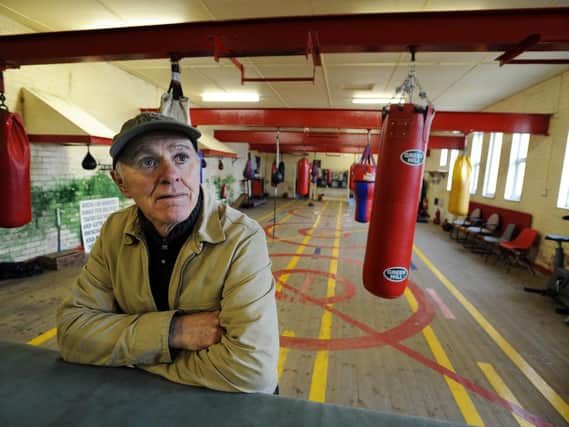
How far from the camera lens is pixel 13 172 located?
118 inches

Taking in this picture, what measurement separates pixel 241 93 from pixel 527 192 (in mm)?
7637

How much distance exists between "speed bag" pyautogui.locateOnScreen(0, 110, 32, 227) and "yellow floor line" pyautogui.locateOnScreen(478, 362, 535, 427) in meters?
5.13

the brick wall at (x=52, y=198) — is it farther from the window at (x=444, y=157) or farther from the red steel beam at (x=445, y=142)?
the window at (x=444, y=157)

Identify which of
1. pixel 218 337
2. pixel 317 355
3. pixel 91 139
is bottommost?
pixel 317 355

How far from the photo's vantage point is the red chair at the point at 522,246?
647 cm

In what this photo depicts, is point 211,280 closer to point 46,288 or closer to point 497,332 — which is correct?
point 497,332

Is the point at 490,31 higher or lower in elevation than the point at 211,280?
higher

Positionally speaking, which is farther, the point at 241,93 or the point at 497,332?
the point at 241,93

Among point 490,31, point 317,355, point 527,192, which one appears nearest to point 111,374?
point 317,355

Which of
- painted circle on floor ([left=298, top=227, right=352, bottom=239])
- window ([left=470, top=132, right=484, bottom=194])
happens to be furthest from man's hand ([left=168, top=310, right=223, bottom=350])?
window ([left=470, top=132, right=484, bottom=194])

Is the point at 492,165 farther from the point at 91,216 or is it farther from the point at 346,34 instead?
the point at 91,216

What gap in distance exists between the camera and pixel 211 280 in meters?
1.19

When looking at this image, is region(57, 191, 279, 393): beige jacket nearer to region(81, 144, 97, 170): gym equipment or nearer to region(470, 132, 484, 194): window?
region(81, 144, 97, 170): gym equipment

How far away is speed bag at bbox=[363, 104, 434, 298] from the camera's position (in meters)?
2.45
